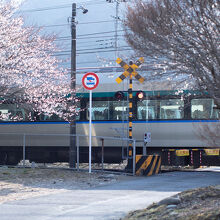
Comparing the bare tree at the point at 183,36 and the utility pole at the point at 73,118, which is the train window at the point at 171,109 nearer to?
the utility pole at the point at 73,118

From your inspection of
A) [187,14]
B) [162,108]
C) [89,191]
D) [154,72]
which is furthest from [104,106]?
[187,14]

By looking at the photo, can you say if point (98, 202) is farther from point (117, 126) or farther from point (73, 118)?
point (117, 126)

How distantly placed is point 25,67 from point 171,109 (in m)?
6.97

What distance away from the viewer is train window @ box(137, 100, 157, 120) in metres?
21.6

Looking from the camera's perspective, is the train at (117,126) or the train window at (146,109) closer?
the train at (117,126)

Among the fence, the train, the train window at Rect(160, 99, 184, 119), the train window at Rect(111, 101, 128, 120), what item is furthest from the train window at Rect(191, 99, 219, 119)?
the fence

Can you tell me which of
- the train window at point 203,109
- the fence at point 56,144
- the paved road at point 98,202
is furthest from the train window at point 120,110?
the paved road at point 98,202

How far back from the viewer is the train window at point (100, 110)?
22250 mm

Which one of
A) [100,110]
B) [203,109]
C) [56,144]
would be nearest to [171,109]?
[203,109]

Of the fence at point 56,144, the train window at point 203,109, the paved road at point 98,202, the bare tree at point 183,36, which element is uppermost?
the bare tree at point 183,36

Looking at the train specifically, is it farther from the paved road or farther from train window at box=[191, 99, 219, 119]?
the paved road

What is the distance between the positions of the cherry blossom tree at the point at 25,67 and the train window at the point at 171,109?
12.5 feet

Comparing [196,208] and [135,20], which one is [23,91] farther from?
[196,208]

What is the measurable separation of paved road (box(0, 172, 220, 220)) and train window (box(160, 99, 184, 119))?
20.2 feet
